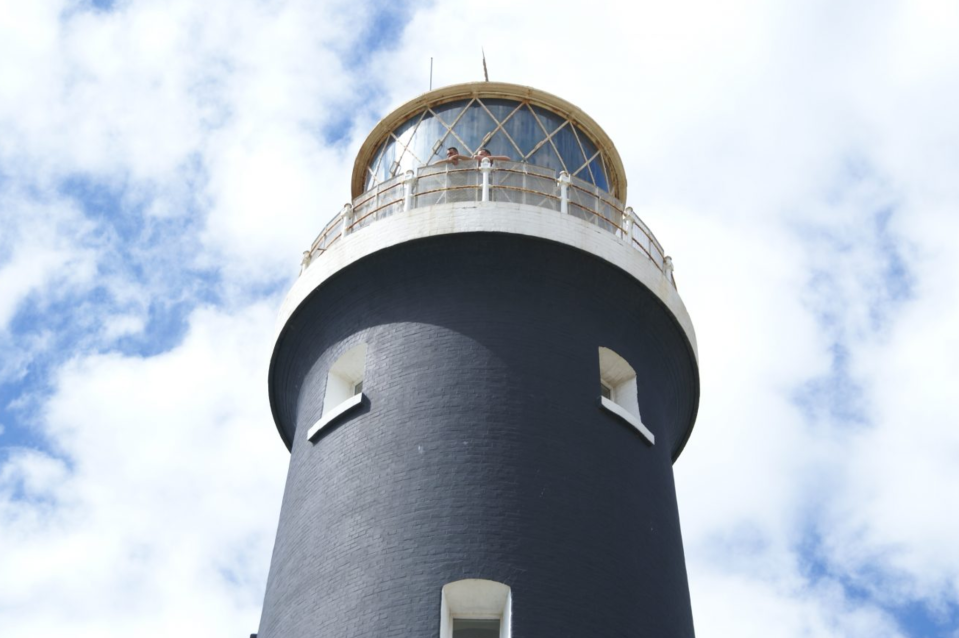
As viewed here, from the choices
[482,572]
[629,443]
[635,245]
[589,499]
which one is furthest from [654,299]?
[482,572]

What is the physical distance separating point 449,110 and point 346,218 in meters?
3.31

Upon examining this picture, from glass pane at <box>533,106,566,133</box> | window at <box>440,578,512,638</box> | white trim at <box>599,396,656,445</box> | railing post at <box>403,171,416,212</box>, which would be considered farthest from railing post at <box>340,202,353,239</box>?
window at <box>440,578,512,638</box>

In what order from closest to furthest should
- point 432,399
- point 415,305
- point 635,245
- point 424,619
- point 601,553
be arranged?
point 424,619 → point 601,553 → point 432,399 → point 415,305 → point 635,245

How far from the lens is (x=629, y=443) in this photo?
16.4 meters

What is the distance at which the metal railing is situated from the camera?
60.6ft

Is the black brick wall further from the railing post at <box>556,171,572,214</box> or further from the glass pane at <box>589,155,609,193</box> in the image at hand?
the glass pane at <box>589,155,609,193</box>

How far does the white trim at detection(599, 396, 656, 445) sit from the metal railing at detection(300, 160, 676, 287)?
303 cm

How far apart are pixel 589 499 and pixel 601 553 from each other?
76 centimetres

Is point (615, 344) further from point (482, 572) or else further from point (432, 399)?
point (482, 572)

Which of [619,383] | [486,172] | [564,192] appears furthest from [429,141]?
[619,383]

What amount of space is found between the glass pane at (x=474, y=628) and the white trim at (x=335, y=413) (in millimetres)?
3635

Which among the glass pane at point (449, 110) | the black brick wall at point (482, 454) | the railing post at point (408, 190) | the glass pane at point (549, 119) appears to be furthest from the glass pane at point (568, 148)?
the black brick wall at point (482, 454)

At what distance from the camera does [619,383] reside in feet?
58.3

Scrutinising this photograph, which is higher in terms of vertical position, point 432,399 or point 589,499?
point 432,399
